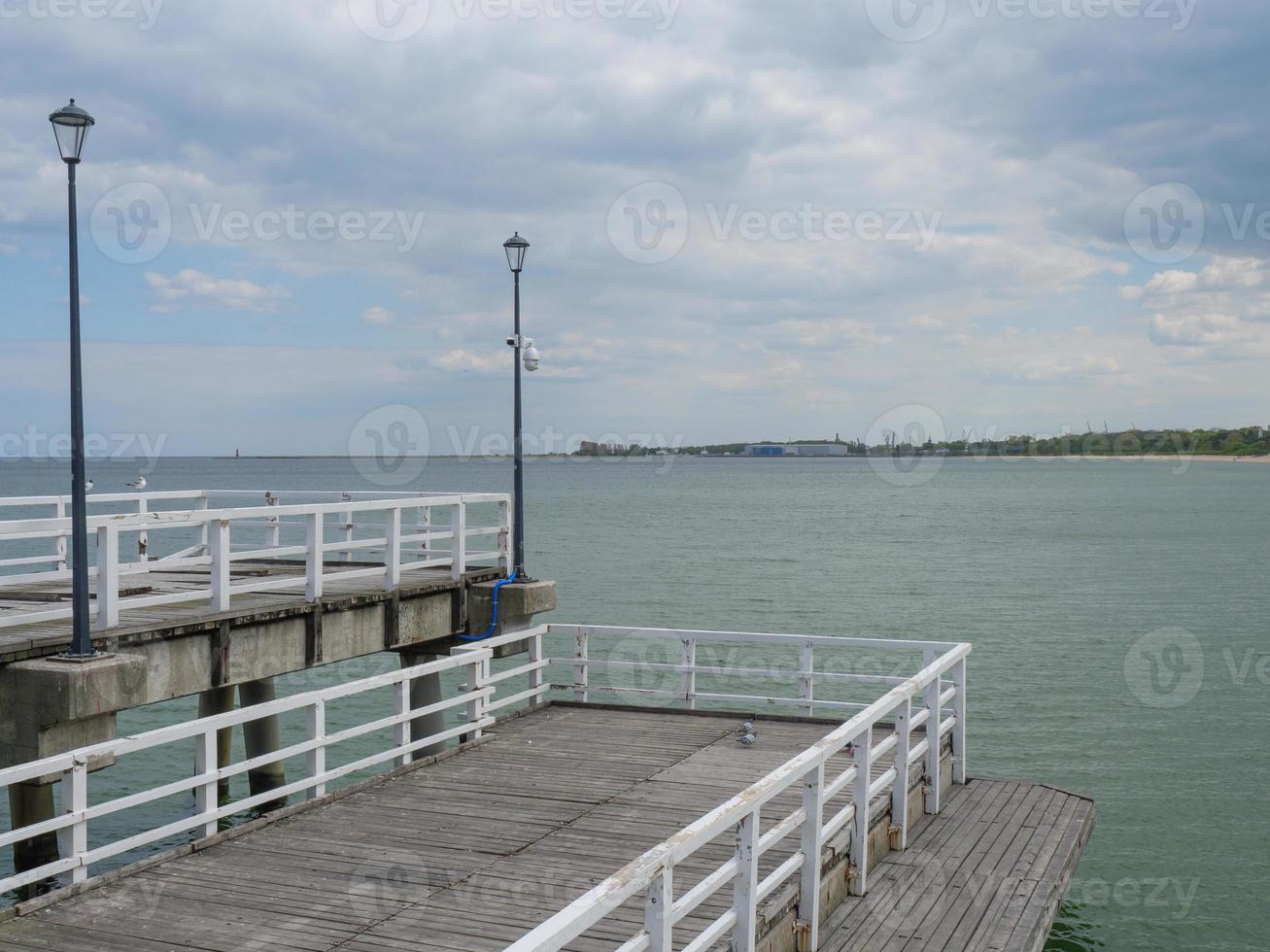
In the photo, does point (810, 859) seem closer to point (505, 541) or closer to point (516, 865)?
point (516, 865)

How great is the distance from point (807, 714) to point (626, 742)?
2278 mm

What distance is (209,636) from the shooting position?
1116 centimetres

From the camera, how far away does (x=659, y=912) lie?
5.34m

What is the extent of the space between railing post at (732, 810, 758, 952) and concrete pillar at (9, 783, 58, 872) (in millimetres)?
7663

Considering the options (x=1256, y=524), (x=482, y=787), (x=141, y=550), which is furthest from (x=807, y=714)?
(x=1256, y=524)

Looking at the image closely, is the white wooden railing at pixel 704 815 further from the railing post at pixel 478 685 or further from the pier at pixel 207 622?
the pier at pixel 207 622

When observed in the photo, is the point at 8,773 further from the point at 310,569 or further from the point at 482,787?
the point at 310,569

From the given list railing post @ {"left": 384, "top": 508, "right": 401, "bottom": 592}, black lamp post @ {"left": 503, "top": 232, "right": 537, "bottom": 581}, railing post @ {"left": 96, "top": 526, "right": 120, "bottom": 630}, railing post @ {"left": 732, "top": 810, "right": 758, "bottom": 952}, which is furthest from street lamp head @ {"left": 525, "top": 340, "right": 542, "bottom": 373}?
railing post @ {"left": 732, "top": 810, "right": 758, "bottom": 952}

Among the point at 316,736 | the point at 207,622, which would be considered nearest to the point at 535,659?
the point at 207,622

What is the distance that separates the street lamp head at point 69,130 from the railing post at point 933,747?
8551 millimetres

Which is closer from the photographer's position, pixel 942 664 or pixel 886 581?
pixel 942 664

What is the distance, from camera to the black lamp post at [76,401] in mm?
9234

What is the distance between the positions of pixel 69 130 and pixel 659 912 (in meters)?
8.05

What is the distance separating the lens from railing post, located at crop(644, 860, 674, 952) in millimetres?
5312
